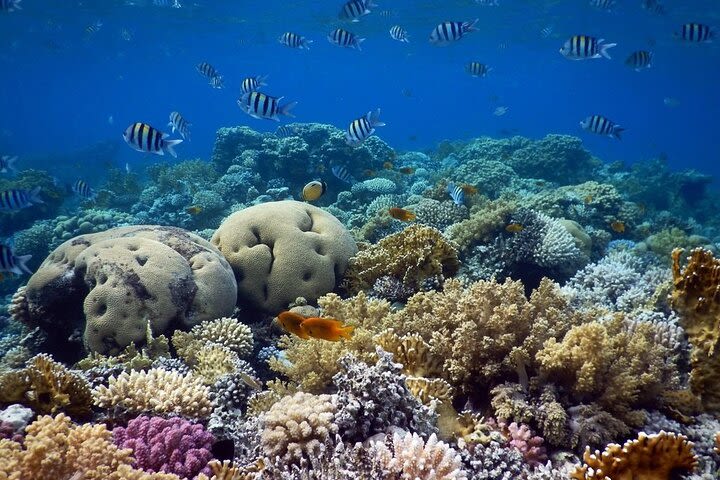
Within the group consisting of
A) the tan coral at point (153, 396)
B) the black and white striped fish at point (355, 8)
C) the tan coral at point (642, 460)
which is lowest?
the tan coral at point (153, 396)

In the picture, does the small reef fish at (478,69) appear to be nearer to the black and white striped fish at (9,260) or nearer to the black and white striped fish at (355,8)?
the black and white striped fish at (355,8)

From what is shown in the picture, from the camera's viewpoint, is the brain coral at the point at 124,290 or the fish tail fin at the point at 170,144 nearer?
the brain coral at the point at 124,290

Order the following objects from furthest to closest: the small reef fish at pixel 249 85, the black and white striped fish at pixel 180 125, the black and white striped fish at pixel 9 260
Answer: the black and white striped fish at pixel 180 125
the small reef fish at pixel 249 85
the black and white striped fish at pixel 9 260

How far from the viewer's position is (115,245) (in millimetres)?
5539

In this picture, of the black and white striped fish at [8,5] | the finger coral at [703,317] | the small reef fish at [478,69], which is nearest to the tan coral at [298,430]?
the finger coral at [703,317]

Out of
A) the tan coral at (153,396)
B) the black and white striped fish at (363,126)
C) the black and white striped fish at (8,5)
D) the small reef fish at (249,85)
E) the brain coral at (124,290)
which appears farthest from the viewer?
the black and white striped fish at (8,5)

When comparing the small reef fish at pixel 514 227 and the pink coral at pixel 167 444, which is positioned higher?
the small reef fish at pixel 514 227

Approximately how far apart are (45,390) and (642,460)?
13.8 feet

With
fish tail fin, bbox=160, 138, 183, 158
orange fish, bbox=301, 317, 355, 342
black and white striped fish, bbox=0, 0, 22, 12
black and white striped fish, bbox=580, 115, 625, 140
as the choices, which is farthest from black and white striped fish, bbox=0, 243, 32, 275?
black and white striped fish, bbox=580, 115, 625, 140

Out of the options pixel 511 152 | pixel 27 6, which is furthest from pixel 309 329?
pixel 27 6

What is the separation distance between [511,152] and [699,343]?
57.4 feet

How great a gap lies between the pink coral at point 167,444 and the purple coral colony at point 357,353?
0.01 m

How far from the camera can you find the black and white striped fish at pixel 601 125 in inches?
378

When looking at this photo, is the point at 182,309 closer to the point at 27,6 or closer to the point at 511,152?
the point at 511,152
